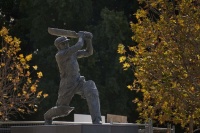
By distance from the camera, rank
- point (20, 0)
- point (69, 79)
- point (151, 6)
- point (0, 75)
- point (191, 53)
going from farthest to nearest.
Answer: point (20, 0), point (0, 75), point (151, 6), point (191, 53), point (69, 79)

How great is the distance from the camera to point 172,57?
1867cm

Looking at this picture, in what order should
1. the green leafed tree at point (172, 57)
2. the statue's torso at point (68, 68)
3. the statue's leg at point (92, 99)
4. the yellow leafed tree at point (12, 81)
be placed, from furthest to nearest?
1. the yellow leafed tree at point (12, 81)
2. the green leafed tree at point (172, 57)
3. the statue's torso at point (68, 68)
4. the statue's leg at point (92, 99)

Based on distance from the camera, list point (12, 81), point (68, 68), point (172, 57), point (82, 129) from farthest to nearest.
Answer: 1. point (12, 81)
2. point (172, 57)
3. point (68, 68)
4. point (82, 129)

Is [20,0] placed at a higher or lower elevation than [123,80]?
higher

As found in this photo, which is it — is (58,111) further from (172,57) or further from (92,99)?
(172,57)

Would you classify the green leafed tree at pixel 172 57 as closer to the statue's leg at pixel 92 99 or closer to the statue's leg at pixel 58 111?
the statue's leg at pixel 92 99

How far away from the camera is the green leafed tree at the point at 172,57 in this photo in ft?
60.0

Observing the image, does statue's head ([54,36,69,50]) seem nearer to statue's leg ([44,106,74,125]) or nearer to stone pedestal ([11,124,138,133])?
statue's leg ([44,106,74,125])

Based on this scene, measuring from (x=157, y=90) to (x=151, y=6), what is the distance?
247cm

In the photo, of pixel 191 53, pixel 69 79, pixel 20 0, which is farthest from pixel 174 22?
pixel 20 0

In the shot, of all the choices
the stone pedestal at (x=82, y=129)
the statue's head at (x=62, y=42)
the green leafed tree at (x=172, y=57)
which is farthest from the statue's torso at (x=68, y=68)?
the green leafed tree at (x=172, y=57)

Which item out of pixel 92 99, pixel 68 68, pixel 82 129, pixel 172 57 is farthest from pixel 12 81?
pixel 82 129

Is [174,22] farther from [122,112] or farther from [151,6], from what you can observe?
[122,112]

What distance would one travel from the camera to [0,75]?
24297 millimetres
